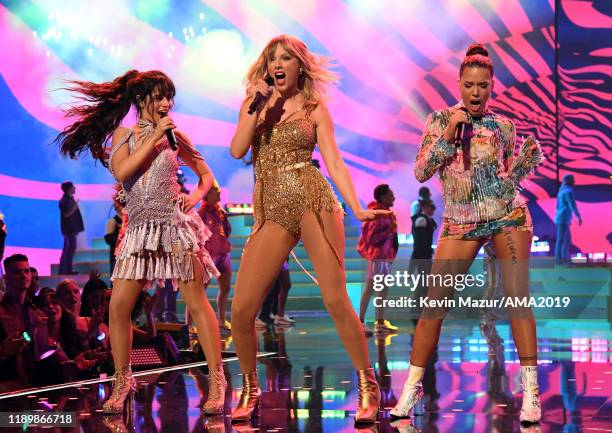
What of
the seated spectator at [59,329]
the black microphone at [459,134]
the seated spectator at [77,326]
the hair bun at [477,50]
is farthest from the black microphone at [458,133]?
the seated spectator at [77,326]

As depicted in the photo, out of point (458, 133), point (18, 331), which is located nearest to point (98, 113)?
point (18, 331)

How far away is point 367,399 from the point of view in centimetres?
443

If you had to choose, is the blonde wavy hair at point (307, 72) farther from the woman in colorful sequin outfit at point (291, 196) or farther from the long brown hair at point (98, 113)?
the long brown hair at point (98, 113)

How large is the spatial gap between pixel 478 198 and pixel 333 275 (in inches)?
26.9

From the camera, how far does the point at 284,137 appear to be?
14.7 feet

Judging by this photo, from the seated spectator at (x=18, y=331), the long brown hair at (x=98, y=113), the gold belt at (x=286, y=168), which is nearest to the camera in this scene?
the gold belt at (x=286, y=168)

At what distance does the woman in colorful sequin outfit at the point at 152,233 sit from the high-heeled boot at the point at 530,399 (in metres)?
1.35

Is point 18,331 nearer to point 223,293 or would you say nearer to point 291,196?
point 291,196

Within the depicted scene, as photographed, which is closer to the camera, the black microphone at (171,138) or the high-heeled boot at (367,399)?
the high-heeled boot at (367,399)

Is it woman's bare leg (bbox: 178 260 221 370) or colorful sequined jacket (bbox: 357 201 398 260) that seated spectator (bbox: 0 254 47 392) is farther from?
colorful sequined jacket (bbox: 357 201 398 260)

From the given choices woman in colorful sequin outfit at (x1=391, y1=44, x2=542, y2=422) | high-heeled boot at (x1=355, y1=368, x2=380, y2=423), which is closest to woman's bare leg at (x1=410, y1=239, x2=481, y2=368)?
woman in colorful sequin outfit at (x1=391, y1=44, x2=542, y2=422)

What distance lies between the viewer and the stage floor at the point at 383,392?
4.38m

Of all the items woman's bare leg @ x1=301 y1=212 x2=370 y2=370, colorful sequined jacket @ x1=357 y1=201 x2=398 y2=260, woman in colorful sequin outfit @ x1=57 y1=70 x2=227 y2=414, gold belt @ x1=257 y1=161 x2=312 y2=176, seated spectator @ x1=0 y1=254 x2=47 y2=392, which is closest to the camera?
woman's bare leg @ x1=301 y1=212 x2=370 y2=370

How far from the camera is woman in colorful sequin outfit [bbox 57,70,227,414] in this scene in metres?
4.87
